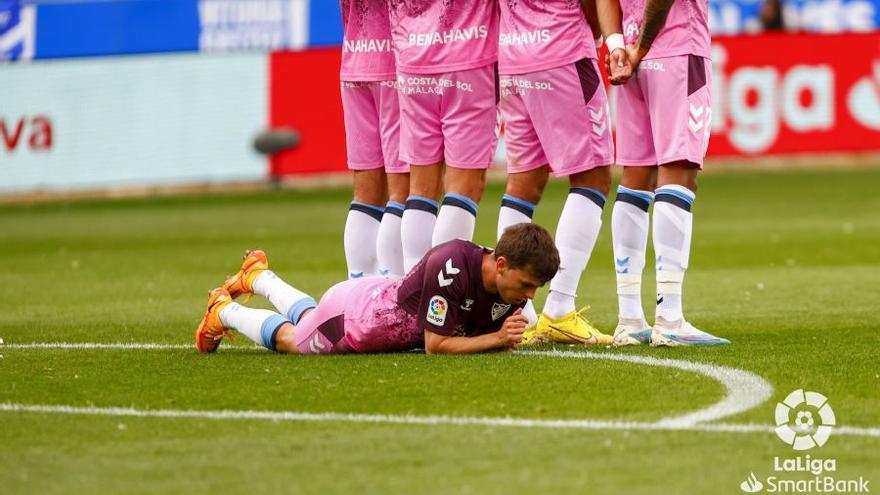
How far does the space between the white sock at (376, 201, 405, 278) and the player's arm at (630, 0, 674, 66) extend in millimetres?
1545

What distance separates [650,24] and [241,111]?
12385 millimetres

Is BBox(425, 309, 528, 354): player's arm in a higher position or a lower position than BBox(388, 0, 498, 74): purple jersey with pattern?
lower

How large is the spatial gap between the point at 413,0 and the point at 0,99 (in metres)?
12.2

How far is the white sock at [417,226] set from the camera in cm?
738

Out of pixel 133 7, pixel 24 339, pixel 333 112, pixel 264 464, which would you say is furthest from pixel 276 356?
pixel 133 7

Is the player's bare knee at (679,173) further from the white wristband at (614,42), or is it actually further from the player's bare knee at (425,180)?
the player's bare knee at (425,180)

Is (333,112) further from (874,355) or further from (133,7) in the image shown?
(874,355)

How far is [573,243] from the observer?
7.23 meters

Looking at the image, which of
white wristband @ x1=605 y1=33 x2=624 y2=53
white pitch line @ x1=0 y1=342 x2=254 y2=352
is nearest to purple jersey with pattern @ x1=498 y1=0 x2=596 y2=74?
white wristband @ x1=605 y1=33 x2=624 y2=53

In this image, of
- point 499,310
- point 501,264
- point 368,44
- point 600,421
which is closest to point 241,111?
point 368,44

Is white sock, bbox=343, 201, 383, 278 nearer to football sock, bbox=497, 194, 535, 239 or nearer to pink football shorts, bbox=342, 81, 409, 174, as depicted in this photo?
pink football shorts, bbox=342, 81, 409, 174

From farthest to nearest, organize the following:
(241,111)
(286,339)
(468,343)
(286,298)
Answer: (241,111) → (286,298) → (286,339) → (468,343)

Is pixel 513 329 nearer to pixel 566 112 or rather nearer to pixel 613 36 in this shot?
pixel 566 112

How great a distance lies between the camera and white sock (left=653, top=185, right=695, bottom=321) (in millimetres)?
6945
